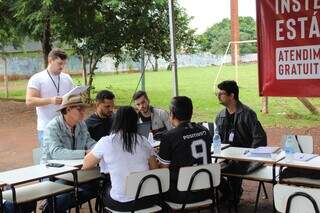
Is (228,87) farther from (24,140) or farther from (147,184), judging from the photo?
(24,140)

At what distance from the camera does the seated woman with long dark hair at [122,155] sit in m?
3.89

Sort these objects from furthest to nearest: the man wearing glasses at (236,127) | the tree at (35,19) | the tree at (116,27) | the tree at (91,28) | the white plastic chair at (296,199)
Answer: the tree at (116,27)
the tree at (91,28)
the tree at (35,19)
the man wearing glasses at (236,127)
the white plastic chair at (296,199)

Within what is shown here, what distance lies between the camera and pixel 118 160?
3.89 metres

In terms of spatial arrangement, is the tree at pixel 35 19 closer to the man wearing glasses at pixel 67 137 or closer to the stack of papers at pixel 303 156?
the man wearing glasses at pixel 67 137

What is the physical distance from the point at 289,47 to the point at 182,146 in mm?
1854

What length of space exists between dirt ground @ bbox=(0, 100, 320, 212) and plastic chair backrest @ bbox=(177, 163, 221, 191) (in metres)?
1.49

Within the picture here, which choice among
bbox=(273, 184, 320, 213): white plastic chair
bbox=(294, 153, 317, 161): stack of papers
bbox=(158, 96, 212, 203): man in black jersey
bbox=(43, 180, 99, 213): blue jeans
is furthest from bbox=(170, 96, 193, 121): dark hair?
bbox=(43, 180, 99, 213): blue jeans

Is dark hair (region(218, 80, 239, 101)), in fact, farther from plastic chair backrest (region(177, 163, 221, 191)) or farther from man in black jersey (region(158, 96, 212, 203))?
plastic chair backrest (region(177, 163, 221, 191))

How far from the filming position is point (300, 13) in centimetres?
492

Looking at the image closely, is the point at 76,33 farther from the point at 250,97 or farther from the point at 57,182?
the point at 57,182

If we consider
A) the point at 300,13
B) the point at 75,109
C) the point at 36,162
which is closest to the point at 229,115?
the point at 300,13

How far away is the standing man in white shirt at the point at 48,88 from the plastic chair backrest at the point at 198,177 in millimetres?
1943

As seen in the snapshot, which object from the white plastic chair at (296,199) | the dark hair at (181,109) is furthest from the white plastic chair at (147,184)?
the white plastic chair at (296,199)

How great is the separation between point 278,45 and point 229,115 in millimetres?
953
